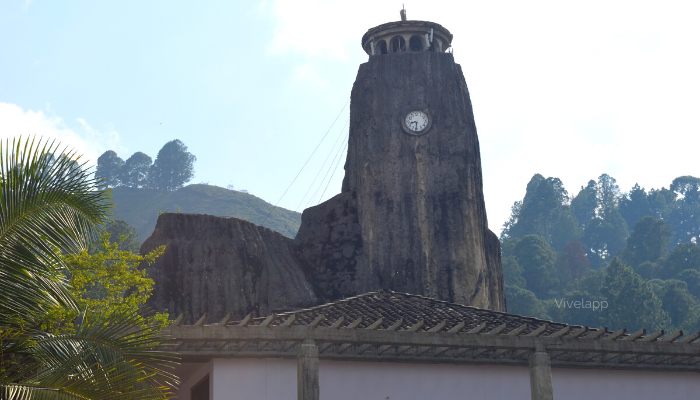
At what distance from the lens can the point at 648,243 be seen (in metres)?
84.3

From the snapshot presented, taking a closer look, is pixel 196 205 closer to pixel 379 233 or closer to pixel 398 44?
pixel 398 44

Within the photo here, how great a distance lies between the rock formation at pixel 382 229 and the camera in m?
30.9

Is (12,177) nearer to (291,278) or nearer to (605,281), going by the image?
(291,278)

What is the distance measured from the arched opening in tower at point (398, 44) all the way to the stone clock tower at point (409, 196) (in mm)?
42

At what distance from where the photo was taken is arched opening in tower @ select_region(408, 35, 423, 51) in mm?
35938

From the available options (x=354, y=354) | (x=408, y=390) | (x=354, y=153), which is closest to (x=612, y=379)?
(x=408, y=390)

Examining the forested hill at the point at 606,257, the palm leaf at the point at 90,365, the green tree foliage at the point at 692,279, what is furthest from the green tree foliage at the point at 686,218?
the palm leaf at the point at 90,365

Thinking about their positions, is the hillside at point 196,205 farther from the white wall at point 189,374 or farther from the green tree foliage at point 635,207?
the white wall at point 189,374

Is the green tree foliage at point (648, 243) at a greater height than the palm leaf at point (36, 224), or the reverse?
the green tree foliage at point (648, 243)

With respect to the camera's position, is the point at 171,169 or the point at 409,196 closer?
the point at 409,196

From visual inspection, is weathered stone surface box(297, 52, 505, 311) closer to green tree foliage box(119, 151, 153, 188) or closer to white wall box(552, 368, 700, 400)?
white wall box(552, 368, 700, 400)

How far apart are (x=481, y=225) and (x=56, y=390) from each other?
2591 cm

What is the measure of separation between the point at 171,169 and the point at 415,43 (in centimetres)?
10095

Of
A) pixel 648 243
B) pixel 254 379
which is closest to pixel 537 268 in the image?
pixel 648 243
